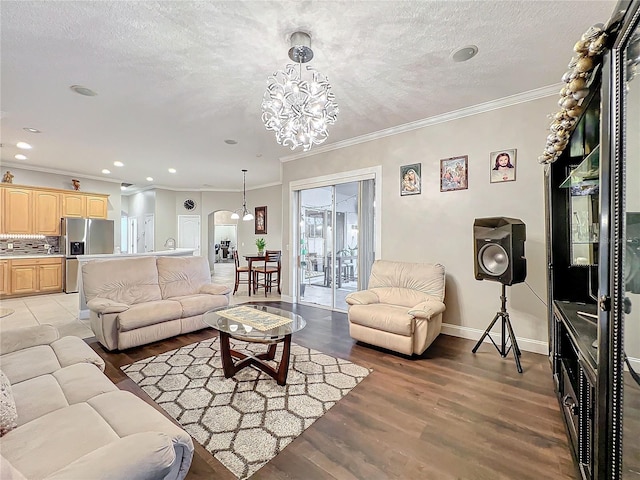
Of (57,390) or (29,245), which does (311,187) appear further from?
(29,245)

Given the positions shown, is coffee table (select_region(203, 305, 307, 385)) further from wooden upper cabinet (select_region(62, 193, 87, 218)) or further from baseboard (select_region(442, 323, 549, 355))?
wooden upper cabinet (select_region(62, 193, 87, 218))

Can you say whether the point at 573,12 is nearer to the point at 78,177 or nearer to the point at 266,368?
the point at 266,368

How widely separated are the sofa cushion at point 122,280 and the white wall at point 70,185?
181 inches

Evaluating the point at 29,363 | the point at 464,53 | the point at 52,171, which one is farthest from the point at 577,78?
the point at 52,171

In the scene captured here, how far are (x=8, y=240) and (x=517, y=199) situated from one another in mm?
9449

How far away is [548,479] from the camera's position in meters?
1.51

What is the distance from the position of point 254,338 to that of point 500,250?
249cm

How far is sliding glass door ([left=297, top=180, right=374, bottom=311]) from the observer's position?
15.5 feet

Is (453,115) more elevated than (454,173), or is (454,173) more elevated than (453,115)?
(453,115)

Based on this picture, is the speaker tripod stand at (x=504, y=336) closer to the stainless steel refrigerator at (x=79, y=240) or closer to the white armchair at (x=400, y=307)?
the white armchair at (x=400, y=307)

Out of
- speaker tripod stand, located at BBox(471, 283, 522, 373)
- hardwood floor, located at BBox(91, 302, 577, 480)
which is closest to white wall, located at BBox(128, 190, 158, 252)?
hardwood floor, located at BBox(91, 302, 577, 480)

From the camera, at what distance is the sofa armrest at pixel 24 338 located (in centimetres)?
190

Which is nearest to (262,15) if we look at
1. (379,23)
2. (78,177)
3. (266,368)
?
(379,23)

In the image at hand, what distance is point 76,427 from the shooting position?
3.90 ft
